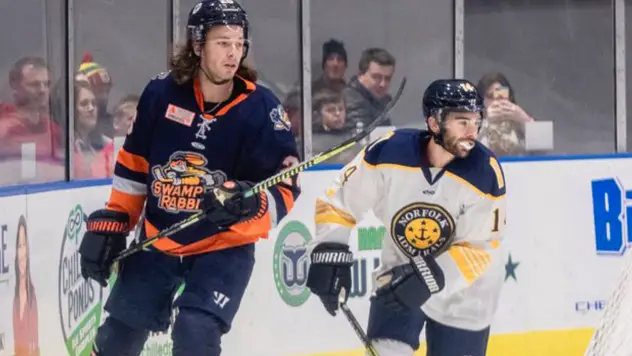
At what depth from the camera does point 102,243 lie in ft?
10.6

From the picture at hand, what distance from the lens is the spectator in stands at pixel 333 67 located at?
5.15 m

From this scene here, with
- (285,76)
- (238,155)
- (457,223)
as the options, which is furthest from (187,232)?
(285,76)

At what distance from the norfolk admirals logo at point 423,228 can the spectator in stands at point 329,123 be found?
1.61m

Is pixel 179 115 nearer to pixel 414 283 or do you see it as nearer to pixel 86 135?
pixel 414 283

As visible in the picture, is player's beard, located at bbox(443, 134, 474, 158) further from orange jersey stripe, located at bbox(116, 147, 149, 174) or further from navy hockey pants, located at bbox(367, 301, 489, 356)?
orange jersey stripe, located at bbox(116, 147, 149, 174)

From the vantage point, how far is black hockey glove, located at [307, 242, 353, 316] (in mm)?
3342

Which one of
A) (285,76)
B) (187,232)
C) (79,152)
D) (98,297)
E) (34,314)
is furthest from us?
(285,76)

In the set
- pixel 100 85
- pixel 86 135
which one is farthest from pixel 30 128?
pixel 100 85

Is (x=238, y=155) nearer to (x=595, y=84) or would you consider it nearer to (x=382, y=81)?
(x=382, y=81)

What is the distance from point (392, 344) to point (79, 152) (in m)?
1.43

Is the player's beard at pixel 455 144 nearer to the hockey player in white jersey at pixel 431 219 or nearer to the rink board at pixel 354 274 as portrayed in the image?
the hockey player in white jersey at pixel 431 219

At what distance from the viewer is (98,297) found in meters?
3.86

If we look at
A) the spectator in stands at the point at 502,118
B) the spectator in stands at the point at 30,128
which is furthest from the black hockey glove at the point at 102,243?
the spectator in stands at the point at 502,118

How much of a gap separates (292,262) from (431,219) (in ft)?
3.92
